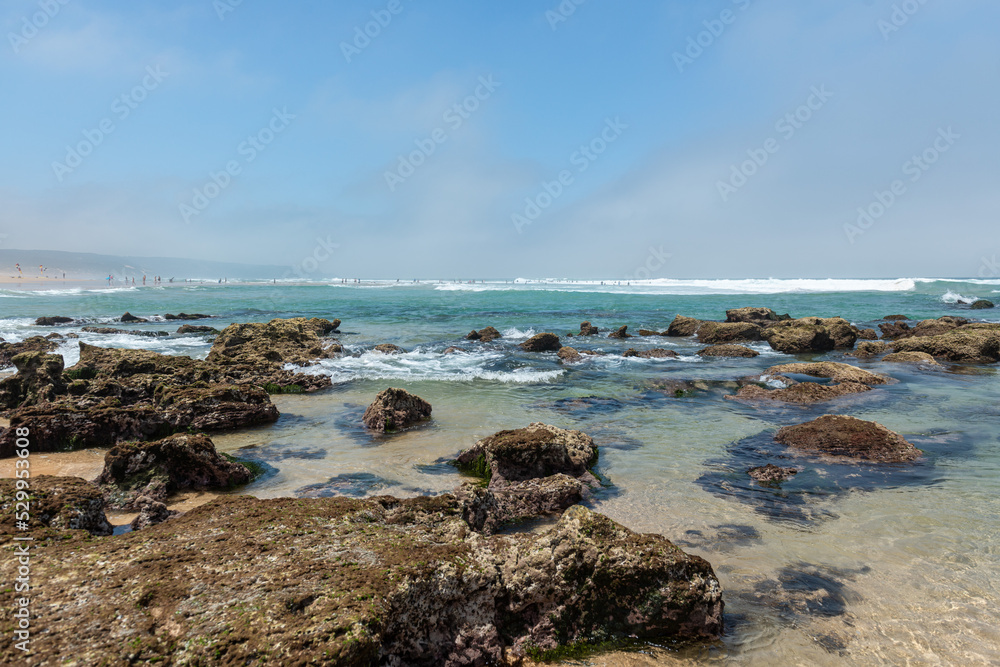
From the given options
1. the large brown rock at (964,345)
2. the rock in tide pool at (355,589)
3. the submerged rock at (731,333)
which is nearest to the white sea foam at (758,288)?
the submerged rock at (731,333)

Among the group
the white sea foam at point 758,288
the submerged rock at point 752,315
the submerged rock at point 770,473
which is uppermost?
the white sea foam at point 758,288

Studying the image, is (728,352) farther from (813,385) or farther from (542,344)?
(813,385)

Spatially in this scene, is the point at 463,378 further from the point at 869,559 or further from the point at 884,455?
the point at 869,559

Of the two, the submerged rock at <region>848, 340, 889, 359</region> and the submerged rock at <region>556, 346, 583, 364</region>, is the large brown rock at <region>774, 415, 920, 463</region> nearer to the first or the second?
the submerged rock at <region>556, 346, 583, 364</region>

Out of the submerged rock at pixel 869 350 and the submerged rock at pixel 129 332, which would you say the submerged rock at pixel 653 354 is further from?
the submerged rock at pixel 129 332

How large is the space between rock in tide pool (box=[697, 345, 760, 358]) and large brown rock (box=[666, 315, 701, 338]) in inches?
257

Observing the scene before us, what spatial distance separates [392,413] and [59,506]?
18.3ft

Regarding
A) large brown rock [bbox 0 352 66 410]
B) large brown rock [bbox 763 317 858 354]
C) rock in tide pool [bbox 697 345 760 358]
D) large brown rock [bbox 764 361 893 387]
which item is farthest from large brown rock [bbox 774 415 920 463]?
large brown rock [bbox 0 352 66 410]

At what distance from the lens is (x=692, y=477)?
670cm

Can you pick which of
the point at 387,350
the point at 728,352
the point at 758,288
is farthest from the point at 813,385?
the point at 758,288

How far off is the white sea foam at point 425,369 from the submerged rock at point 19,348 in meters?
8.93

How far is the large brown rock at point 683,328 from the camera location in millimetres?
26516

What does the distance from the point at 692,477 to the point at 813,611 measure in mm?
2886

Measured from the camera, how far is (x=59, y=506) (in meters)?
3.86
